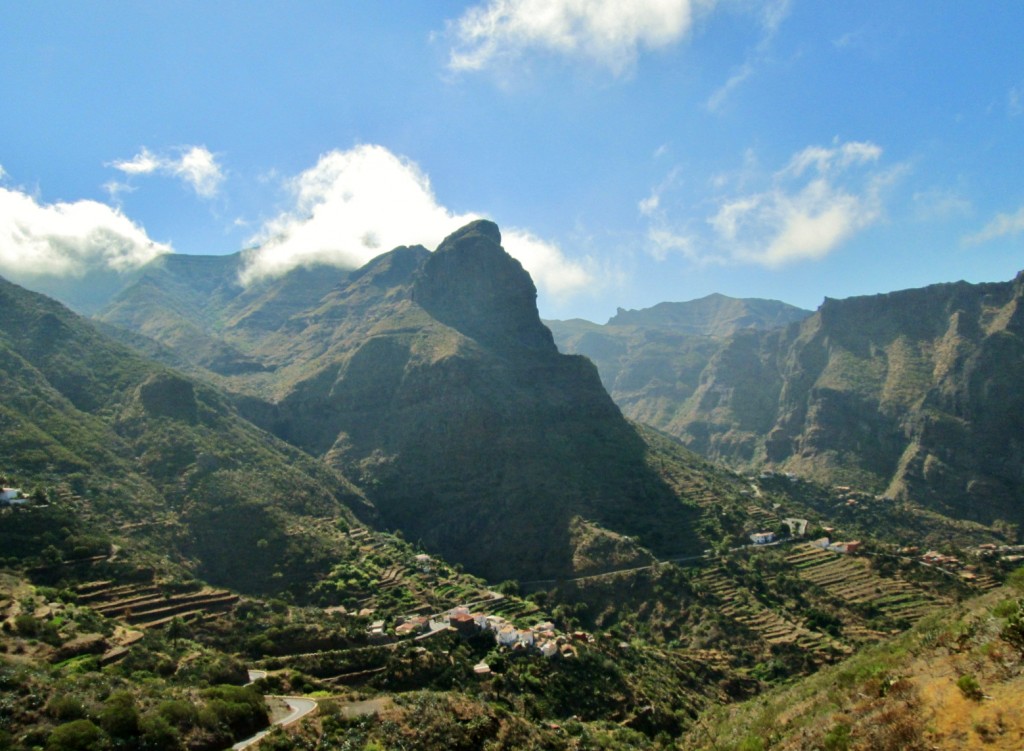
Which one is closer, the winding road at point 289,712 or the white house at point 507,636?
the winding road at point 289,712

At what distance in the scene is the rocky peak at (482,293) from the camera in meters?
169

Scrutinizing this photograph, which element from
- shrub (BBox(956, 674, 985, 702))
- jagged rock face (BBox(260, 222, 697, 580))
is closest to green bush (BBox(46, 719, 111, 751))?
shrub (BBox(956, 674, 985, 702))

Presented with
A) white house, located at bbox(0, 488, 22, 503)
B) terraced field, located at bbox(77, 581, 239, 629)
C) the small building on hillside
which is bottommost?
the small building on hillside

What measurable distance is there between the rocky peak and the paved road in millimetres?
125865

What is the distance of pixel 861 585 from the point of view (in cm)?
8562

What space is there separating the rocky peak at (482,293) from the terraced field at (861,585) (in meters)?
86.8

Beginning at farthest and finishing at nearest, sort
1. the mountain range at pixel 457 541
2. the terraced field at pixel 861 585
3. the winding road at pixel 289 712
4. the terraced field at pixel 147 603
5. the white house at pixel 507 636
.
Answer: the terraced field at pixel 861 585
the white house at pixel 507 636
the terraced field at pixel 147 603
the mountain range at pixel 457 541
the winding road at pixel 289 712

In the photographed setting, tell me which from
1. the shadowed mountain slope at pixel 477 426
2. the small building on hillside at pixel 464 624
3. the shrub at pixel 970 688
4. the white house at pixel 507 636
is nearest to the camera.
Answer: the shrub at pixel 970 688

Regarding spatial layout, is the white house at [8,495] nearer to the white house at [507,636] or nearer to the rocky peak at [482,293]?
the white house at [507,636]

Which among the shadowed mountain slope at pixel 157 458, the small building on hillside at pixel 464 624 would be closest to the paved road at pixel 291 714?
the small building on hillside at pixel 464 624

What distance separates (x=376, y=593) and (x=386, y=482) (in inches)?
2040

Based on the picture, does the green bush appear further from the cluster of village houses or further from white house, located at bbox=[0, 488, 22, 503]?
white house, located at bbox=[0, 488, 22, 503]

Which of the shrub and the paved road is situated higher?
the shrub

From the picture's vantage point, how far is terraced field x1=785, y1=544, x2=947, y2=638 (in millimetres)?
78188
